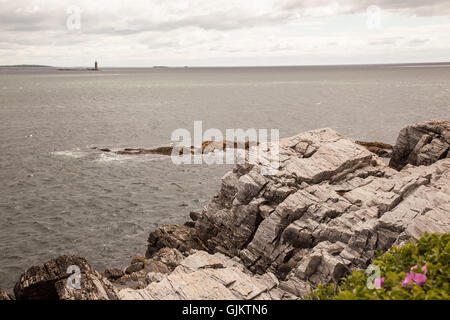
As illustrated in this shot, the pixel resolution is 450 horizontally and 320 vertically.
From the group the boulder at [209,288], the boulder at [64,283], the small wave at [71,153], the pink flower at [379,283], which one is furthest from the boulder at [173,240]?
the small wave at [71,153]

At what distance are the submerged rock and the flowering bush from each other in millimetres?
21132

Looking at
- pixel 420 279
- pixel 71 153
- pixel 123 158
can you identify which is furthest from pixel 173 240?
pixel 71 153

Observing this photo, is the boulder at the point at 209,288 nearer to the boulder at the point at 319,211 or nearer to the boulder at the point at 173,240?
the boulder at the point at 319,211

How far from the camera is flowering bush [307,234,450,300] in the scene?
9.04 meters

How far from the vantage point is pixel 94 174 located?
4838 centimetres

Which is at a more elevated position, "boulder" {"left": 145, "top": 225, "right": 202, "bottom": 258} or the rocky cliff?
the rocky cliff

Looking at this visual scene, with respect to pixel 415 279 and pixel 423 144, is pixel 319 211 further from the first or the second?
pixel 423 144

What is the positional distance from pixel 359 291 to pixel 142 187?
3771 cm

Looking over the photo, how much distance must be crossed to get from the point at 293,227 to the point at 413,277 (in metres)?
13.5

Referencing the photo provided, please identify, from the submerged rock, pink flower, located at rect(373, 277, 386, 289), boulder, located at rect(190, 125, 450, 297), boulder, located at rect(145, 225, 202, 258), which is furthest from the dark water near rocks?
pink flower, located at rect(373, 277, 386, 289)

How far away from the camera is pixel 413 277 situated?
9.62 m

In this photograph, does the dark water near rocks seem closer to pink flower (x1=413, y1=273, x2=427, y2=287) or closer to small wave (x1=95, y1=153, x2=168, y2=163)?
small wave (x1=95, y1=153, x2=168, y2=163)

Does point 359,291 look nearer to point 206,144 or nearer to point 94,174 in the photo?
point 94,174

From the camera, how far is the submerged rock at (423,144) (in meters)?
30.6
